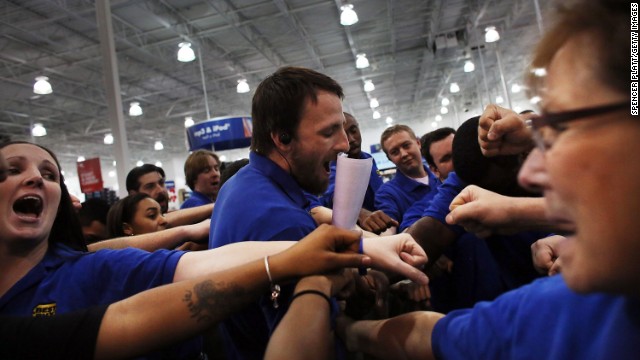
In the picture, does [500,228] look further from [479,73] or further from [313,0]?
[479,73]

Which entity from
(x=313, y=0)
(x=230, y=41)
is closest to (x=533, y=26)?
(x=313, y=0)

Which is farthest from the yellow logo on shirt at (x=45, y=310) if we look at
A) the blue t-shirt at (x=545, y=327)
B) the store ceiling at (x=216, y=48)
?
the store ceiling at (x=216, y=48)

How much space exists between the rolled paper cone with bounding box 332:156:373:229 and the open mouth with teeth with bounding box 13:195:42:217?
1348mm

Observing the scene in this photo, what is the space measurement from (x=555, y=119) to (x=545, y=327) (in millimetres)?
536

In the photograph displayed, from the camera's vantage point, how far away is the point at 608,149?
66 cm

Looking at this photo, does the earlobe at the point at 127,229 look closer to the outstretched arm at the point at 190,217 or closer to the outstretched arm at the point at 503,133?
the outstretched arm at the point at 190,217

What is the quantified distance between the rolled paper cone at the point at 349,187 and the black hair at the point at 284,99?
1.63 feet

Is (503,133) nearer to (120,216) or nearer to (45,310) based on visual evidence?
(45,310)

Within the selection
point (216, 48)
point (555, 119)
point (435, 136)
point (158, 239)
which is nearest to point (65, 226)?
point (158, 239)

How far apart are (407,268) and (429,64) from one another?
55.5 feet

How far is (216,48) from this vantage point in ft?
41.3

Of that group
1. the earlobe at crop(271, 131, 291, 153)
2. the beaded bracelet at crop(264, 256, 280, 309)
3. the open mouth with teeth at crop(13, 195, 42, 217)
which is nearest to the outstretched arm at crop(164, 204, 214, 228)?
the open mouth with teeth at crop(13, 195, 42, 217)

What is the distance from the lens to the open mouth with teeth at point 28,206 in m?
1.66

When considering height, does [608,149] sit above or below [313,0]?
below
